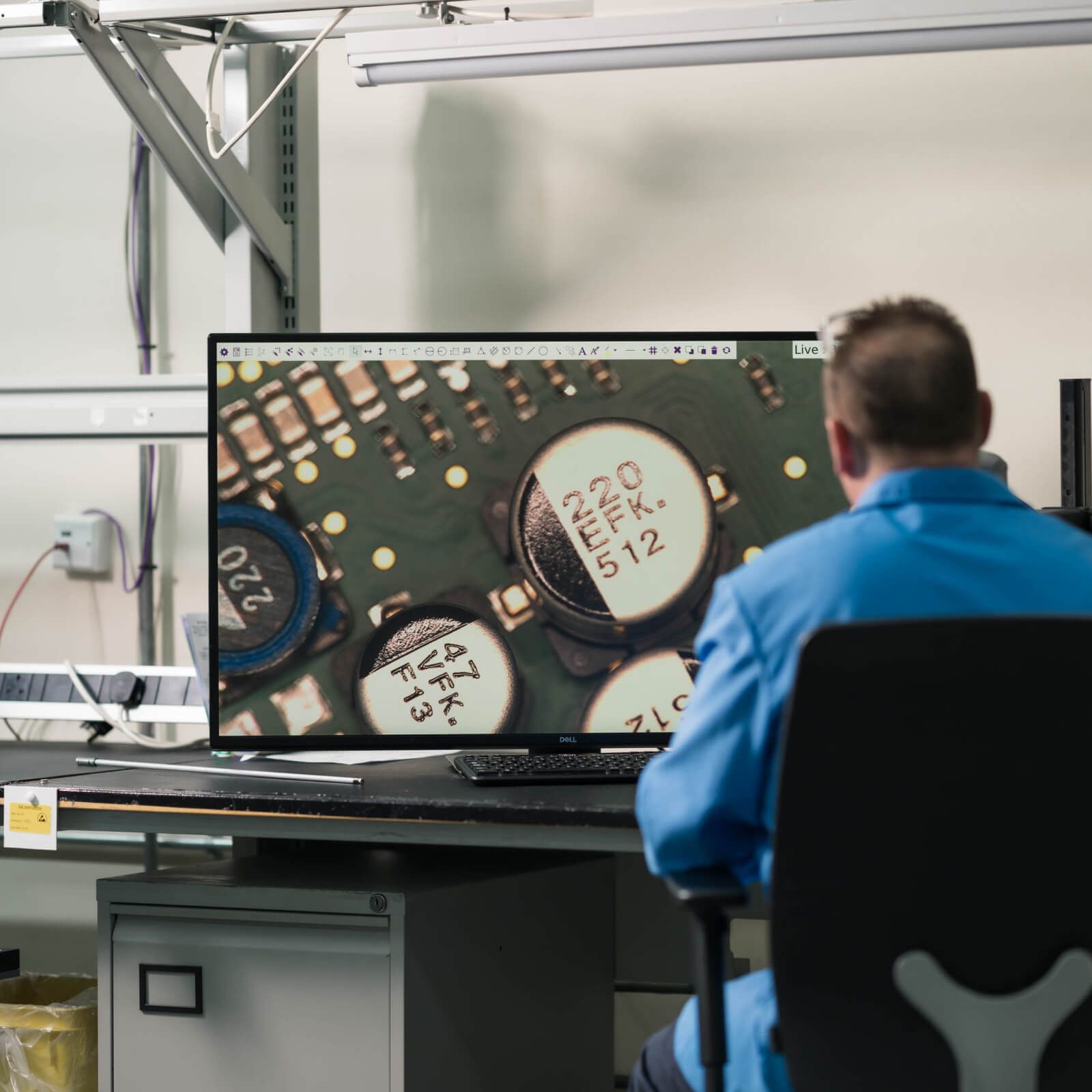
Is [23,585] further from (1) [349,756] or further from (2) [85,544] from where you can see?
(1) [349,756]

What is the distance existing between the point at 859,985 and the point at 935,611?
0.88 ft

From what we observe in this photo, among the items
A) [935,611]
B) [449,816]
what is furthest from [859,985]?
[449,816]

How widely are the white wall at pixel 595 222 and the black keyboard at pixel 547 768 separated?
92 centimetres

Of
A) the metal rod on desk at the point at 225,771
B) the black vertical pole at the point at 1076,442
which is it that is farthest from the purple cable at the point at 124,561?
the black vertical pole at the point at 1076,442

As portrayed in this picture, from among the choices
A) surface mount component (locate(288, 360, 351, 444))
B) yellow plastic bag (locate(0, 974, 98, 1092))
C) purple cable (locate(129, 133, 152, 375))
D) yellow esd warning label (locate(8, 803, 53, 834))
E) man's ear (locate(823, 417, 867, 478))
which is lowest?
yellow plastic bag (locate(0, 974, 98, 1092))

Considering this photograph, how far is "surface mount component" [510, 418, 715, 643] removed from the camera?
66.7 inches

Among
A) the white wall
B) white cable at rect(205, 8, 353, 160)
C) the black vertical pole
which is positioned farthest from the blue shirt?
the white wall

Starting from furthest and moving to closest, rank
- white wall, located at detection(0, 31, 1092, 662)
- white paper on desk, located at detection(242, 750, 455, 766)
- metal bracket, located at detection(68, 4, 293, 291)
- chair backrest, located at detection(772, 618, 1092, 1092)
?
white wall, located at detection(0, 31, 1092, 662)
metal bracket, located at detection(68, 4, 293, 291)
white paper on desk, located at detection(242, 750, 455, 766)
chair backrest, located at detection(772, 618, 1092, 1092)

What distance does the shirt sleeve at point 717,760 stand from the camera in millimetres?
934

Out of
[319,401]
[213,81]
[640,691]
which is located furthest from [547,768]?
[213,81]

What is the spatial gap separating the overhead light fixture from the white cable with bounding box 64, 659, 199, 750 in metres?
0.99

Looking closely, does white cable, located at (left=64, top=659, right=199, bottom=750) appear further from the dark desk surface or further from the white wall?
the white wall

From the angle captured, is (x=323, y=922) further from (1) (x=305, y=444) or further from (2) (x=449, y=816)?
(1) (x=305, y=444)

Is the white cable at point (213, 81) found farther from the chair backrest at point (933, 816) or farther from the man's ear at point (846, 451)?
the chair backrest at point (933, 816)
